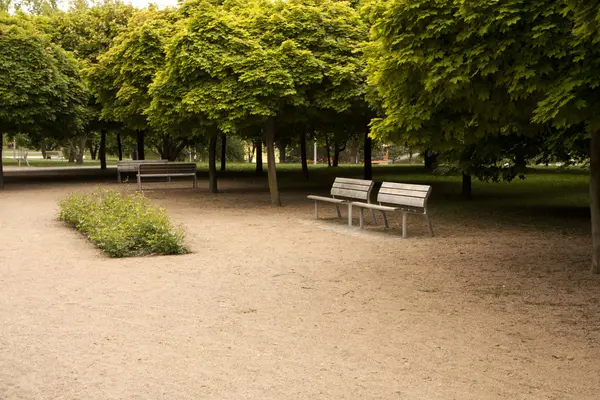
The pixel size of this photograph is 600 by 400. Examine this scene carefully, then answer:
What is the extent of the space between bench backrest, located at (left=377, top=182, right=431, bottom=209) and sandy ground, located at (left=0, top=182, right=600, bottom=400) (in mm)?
741

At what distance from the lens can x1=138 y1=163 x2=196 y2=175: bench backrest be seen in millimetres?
23969

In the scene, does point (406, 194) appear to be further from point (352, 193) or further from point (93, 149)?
point (93, 149)

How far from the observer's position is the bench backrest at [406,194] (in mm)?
12219

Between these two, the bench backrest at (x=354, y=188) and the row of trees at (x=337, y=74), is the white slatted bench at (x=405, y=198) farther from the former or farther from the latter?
the row of trees at (x=337, y=74)

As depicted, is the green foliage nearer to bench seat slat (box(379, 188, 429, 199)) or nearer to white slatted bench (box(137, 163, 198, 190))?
white slatted bench (box(137, 163, 198, 190))

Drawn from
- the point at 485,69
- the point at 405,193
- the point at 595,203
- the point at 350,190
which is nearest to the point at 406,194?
the point at 405,193

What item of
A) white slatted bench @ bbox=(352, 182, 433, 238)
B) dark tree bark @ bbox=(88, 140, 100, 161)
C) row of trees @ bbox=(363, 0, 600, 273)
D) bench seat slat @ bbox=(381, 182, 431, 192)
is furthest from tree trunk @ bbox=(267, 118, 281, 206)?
dark tree bark @ bbox=(88, 140, 100, 161)

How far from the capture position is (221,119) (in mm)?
17438

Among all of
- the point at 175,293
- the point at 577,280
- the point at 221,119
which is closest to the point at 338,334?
the point at 175,293


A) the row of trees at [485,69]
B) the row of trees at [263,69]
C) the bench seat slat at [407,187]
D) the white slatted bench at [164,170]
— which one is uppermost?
the row of trees at [263,69]

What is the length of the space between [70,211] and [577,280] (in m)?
9.96

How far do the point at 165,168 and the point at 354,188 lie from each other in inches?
452

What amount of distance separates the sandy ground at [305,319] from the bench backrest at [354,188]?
220cm

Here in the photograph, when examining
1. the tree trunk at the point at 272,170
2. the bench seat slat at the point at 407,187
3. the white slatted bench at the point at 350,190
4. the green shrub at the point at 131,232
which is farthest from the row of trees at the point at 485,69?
the tree trunk at the point at 272,170
